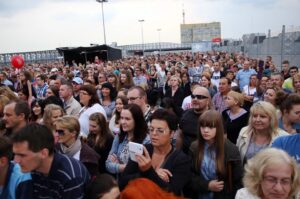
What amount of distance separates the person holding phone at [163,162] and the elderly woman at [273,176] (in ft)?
2.54

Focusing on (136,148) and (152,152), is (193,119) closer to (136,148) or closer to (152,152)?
(152,152)

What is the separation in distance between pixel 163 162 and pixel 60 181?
3.69 ft

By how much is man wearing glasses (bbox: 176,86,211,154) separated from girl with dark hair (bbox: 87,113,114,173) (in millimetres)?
989

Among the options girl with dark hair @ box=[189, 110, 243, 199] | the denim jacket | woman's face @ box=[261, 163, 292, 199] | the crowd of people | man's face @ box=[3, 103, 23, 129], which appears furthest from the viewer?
man's face @ box=[3, 103, 23, 129]

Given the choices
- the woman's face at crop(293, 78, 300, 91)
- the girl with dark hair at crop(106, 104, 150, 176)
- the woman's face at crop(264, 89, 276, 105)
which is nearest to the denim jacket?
the girl with dark hair at crop(106, 104, 150, 176)

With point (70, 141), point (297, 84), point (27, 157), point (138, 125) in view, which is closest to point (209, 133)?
point (138, 125)

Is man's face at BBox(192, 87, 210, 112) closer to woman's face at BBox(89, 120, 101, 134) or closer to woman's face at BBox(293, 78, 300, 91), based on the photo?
woman's face at BBox(89, 120, 101, 134)

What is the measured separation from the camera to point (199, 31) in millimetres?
108500

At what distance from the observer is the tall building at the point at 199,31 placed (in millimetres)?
108375

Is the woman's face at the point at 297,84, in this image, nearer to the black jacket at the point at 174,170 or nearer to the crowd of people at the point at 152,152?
the crowd of people at the point at 152,152

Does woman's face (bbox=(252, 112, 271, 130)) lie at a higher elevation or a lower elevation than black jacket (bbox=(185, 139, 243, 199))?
higher

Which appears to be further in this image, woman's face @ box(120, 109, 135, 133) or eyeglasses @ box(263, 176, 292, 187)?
woman's face @ box(120, 109, 135, 133)

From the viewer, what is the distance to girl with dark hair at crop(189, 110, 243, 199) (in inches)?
142

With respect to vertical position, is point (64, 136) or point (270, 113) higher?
point (270, 113)
